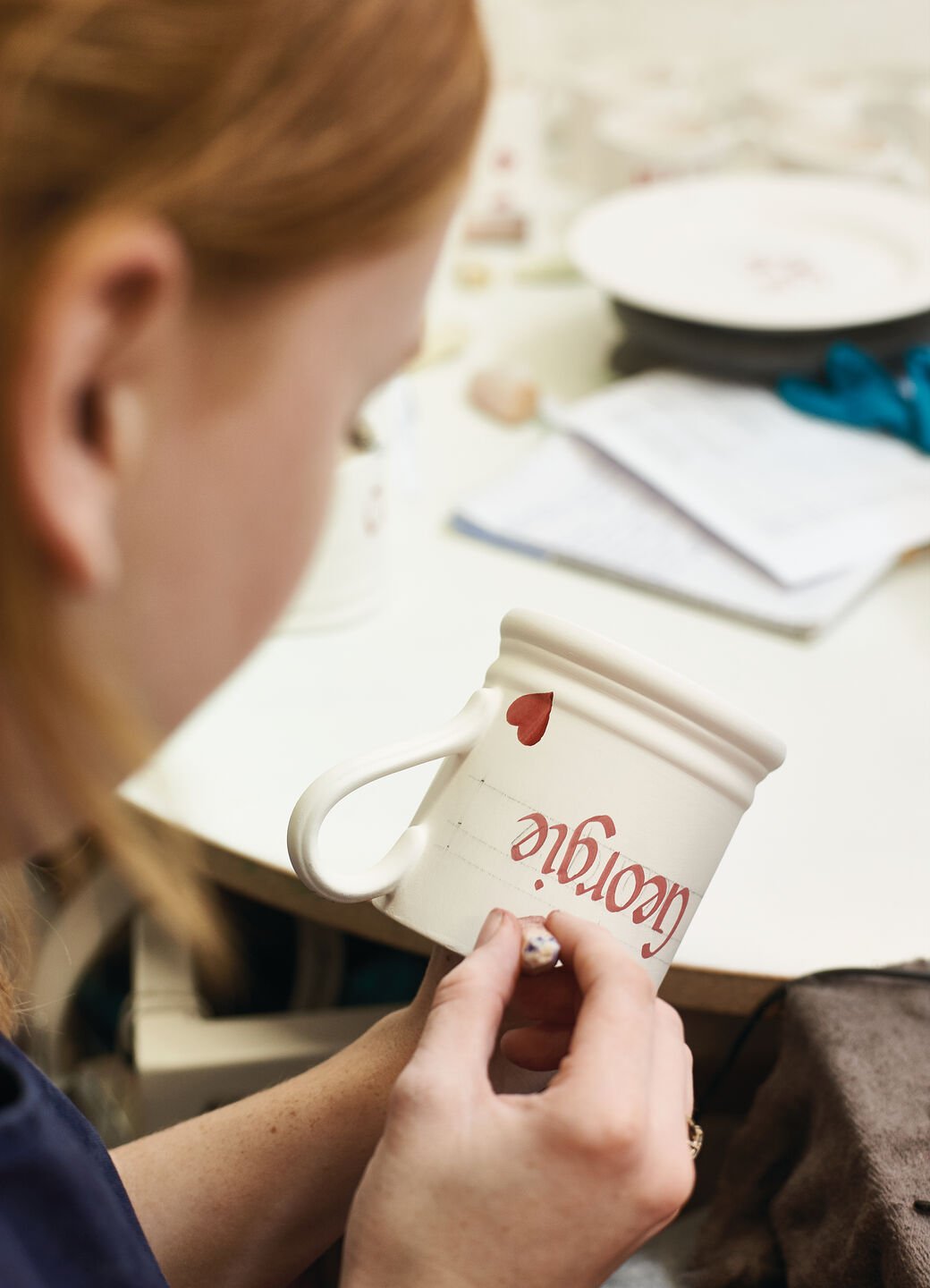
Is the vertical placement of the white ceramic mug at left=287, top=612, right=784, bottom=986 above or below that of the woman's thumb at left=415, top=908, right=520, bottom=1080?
above

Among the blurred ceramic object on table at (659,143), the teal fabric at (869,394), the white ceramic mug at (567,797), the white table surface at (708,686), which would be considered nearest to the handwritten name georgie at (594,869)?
the white ceramic mug at (567,797)

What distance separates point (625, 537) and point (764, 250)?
16.1 inches

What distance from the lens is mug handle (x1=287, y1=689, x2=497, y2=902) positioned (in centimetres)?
43

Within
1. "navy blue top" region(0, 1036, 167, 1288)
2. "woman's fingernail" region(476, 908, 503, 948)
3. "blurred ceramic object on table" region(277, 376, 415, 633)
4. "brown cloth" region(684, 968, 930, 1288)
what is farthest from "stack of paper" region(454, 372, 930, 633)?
"navy blue top" region(0, 1036, 167, 1288)

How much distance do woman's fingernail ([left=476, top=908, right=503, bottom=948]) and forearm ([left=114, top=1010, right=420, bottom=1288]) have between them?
147 millimetres

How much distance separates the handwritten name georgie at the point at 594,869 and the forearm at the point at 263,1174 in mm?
166

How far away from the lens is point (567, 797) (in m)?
0.43

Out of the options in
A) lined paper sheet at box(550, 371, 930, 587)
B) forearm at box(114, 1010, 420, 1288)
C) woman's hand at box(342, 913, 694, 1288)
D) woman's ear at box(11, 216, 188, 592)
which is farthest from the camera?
lined paper sheet at box(550, 371, 930, 587)

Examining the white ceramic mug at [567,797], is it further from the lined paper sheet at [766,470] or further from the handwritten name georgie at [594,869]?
the lined paper sheet at [766,470]

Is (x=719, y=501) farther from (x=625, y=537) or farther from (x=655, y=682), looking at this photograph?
(x=655, y=682)

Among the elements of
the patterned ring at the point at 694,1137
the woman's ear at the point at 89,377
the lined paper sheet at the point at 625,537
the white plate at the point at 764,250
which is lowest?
the patterned ring at the point at 694,1137

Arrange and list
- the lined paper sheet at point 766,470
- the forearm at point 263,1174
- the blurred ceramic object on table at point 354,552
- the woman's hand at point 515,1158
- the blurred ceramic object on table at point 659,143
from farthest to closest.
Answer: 1. the blurred ceramic object on table at point 659,143
2. the lined paper sheet at point 766,470
3. the blurred ceramic object on table at point 354,552
4. the forearm at point 263,1174
5. the woman's hand at point 515,1158

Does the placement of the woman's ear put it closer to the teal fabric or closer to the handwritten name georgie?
the handwritten name georgie

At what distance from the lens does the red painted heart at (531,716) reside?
434 mm
